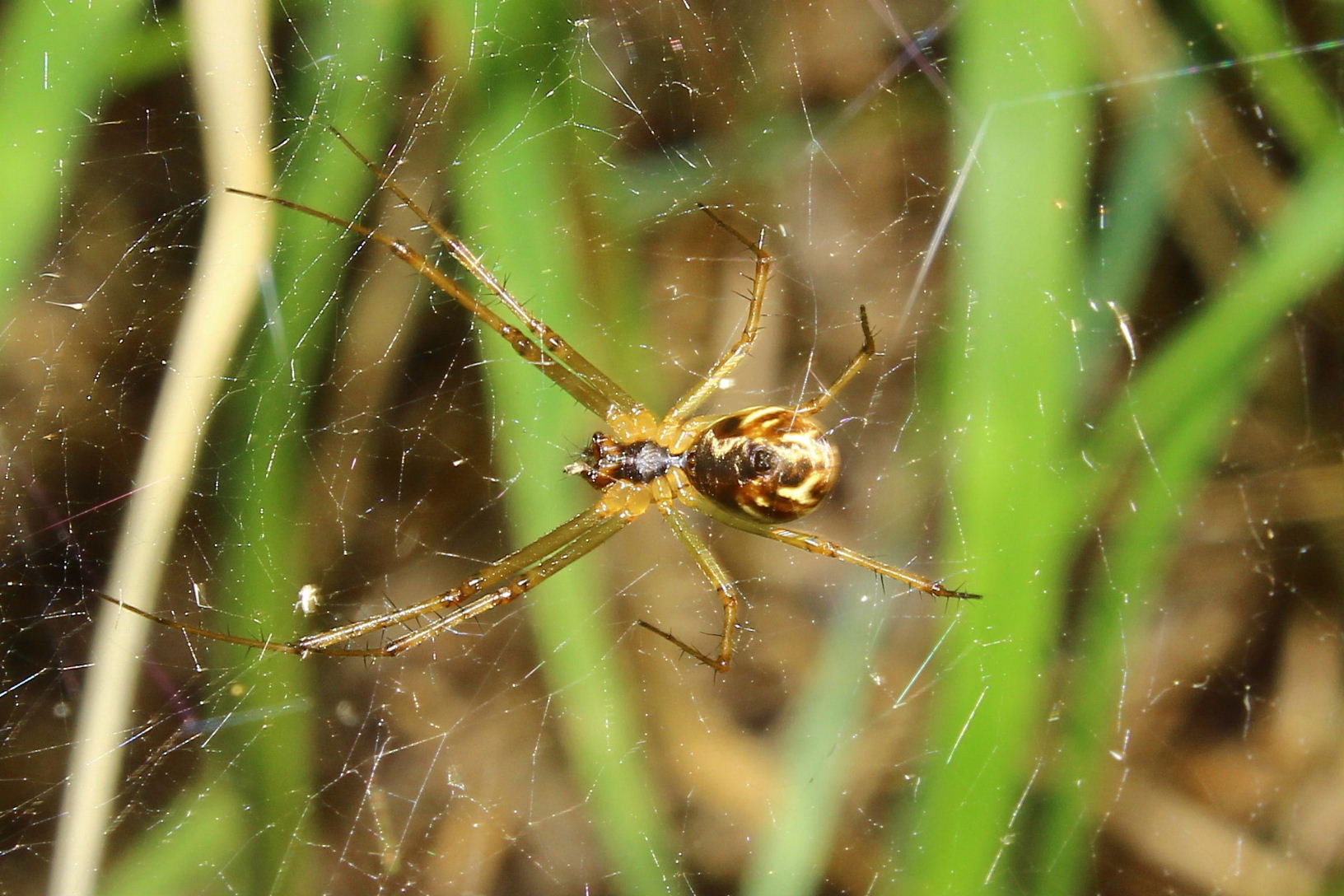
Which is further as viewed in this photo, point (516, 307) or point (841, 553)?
point (841, 553)

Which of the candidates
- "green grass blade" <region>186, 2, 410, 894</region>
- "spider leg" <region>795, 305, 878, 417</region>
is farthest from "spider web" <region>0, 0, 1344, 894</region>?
"spider leg" <region>795, 305, 878, 417</region>

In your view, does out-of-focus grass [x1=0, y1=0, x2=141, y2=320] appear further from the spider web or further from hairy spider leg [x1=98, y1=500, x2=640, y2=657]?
hairy spider leg [x1=98, y1=500, x2=640, y2=657]

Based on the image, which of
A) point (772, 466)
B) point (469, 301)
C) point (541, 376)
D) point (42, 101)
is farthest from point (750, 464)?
point (42, 101)

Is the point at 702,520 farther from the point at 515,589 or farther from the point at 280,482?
the point at 280,482

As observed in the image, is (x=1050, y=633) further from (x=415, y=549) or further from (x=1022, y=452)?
(x=415, y=549)

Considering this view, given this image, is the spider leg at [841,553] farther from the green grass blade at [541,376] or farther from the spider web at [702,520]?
the green grass blade at [541,376]

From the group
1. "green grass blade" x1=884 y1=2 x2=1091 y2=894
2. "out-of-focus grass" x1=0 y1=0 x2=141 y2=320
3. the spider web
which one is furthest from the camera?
"green grass blade" x1=884 y1=2 x2=1091 y2=894

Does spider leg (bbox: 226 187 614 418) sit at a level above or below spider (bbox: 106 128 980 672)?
above
